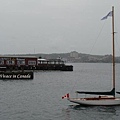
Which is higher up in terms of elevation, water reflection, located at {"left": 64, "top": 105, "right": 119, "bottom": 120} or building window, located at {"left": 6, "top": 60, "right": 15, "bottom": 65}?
building window, located at {"left": 6, "top": 60, "right": 15, "bottom": 65}

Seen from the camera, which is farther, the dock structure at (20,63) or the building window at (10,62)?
the building window at (10,62)

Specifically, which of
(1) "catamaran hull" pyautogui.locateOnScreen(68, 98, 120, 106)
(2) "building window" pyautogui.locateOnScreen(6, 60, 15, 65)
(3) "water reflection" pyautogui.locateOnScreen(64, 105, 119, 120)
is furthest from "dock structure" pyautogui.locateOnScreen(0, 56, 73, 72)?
(3) "water reflection" pyautogui.locateOnScreen(64, 105, 119, 120)

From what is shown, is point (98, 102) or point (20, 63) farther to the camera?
point (20, 63)

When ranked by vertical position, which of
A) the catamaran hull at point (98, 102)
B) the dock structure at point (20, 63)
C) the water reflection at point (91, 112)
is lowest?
the water reflection at point (91, 112)

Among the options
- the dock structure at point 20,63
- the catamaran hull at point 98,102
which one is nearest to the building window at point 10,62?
the dock structure at point 20,63

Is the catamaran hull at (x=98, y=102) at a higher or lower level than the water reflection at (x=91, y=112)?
higher

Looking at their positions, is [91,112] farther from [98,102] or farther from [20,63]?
[20,63]

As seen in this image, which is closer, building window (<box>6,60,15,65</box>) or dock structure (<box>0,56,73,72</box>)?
dock structure (<box>0,56,73,72</box>)

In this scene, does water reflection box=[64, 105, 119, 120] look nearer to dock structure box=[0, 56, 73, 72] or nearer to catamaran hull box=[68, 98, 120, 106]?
catamaran hull box=[68, 98, 120, 106]

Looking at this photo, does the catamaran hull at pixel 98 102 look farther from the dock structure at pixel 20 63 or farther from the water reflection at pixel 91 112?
the dock structure at pixel 20 63

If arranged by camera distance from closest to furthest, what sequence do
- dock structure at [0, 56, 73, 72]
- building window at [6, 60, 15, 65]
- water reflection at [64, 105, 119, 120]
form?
water reflection at [64, 105, 119, 120]
dock structure at [0, 56, 73, 72]
building window at [6, 60, 15, 65]

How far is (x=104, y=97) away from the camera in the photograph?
37.7m

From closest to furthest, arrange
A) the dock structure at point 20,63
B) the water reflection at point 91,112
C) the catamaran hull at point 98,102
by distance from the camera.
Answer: the water reflection at point 91,112, the catamaran hull at point 98,102, the dock structure at point 20,63

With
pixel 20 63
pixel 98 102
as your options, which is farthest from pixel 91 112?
pixel 20 63
